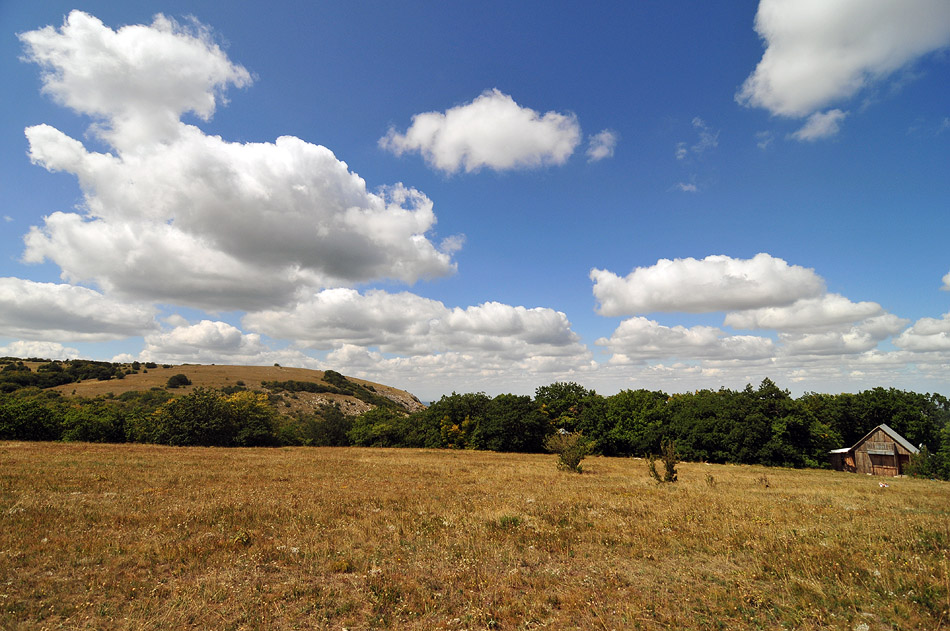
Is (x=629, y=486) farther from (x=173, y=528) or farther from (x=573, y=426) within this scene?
(x=573, y=426)

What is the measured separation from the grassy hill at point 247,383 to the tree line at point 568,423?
46608 mm

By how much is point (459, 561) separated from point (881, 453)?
62.3 m

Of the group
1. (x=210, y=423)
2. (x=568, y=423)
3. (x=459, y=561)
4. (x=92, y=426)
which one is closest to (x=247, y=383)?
(x=92, y=426)

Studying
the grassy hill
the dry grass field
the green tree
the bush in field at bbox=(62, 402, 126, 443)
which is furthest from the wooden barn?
the bush in field at bbox=(62, 402, 126, 443)

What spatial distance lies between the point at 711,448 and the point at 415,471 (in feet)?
137

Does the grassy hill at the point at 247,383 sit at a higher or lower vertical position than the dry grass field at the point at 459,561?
lower

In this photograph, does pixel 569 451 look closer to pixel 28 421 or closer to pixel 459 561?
pixel 459 561

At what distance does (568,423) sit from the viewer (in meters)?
64.1

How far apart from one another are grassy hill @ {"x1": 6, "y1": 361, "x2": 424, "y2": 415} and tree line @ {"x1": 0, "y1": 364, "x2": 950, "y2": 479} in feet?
153

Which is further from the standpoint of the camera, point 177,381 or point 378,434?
point 177,381

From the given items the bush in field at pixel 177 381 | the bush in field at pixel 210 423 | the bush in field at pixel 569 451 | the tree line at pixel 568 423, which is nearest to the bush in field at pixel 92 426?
the tree line at pixel 568 423

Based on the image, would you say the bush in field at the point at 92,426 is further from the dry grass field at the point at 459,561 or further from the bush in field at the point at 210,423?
the dry grass field at the point at 459,561

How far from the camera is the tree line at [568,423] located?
49.2 metres

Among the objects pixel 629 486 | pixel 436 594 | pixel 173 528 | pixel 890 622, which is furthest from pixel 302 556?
pixel 629 486
